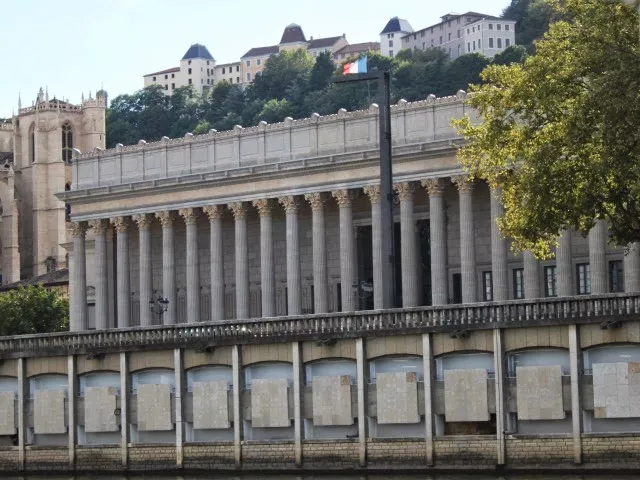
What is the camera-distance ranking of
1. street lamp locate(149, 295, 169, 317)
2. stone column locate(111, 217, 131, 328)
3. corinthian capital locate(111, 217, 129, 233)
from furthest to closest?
corinthian capital locate(111, 217, 129, 233), stone column locate(111, 217, 131, 328), street lamp locate(149, 295, 169, 317)

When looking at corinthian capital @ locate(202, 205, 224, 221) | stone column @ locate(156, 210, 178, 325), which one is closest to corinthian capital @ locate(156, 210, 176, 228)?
stone column @ locate(156, 210, 178, 325)

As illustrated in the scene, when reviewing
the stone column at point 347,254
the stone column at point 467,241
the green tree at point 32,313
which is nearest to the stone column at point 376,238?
the stone column at point 347,254

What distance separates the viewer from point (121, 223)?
130 m

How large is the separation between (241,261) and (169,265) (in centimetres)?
651

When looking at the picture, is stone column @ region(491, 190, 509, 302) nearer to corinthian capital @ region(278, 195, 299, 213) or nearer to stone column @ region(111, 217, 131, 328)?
corinthian capital @ region(278, 195, 299, 213)

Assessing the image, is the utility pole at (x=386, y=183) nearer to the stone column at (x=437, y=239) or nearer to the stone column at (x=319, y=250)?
the stone column at (x=437, y=239)

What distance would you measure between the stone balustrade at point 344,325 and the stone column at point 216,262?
4440 cm

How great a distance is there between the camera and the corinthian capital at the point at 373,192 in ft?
377

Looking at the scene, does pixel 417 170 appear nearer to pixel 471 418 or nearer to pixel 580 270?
pixel 580 270

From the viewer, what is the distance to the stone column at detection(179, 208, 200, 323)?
12444 cm

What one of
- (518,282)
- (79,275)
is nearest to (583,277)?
(518,282)

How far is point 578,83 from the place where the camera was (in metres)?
74.2

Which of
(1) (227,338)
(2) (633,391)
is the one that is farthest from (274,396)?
(2) (633,391)

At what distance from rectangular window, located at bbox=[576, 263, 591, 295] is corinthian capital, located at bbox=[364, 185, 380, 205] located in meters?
12.9
